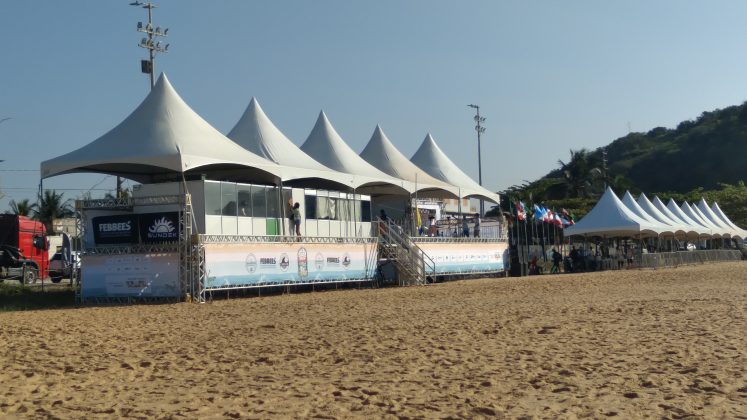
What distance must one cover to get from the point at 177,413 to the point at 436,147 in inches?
1289

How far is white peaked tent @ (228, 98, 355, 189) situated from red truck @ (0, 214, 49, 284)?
886 centimetres

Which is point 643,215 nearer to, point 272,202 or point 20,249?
point 272,202

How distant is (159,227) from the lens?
20.2 meters

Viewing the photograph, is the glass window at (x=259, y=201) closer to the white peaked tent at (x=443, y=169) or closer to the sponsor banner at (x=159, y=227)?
the sponsor banner at (x=159, y=227)

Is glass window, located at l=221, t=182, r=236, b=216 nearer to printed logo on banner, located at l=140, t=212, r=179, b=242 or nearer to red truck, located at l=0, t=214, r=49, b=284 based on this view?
printed logo on banner, located at l=140, t=212, r=179, b=242

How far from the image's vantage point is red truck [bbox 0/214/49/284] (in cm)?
3007

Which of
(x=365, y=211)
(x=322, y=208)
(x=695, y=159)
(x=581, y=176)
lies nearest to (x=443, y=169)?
(x=365, y=211)

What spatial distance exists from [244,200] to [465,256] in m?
12.2

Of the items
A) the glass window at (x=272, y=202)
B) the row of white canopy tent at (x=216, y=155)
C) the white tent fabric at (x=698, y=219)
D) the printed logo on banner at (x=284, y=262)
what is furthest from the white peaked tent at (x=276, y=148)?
the white tent fabric at (x=698, y=219)

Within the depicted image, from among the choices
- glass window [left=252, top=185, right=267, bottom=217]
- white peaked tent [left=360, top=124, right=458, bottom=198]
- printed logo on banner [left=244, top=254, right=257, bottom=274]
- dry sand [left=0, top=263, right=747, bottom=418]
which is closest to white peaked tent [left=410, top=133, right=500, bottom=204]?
white peaked tent [left=360, top=124, right=458, bottom=198]

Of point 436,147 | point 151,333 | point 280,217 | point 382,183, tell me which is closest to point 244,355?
point 151,333

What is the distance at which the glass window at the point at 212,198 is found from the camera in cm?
2123

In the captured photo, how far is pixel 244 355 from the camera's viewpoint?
10.5m

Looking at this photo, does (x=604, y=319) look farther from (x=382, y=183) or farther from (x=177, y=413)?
(x=382, y=183)
